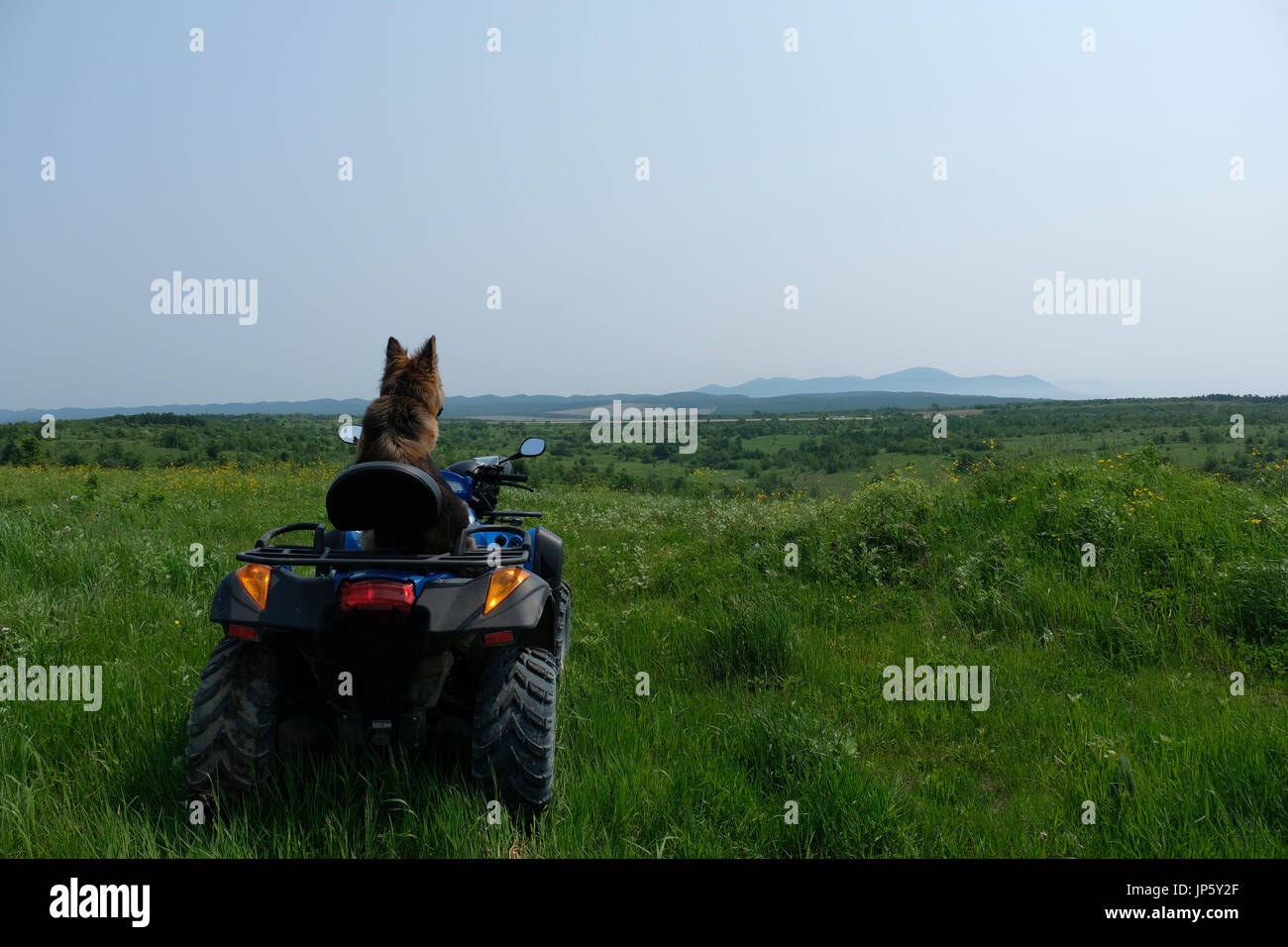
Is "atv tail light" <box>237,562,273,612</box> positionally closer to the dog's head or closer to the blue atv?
the blue atv

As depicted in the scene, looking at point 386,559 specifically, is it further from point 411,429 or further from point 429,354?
point 429,354

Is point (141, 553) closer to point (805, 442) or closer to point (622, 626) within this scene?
point (622, 626)

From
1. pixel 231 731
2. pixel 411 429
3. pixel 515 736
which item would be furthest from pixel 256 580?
pixel 515 736

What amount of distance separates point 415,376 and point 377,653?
4.92ft

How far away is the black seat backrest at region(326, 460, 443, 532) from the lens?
249 centimetres

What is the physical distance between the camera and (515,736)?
2.71 m

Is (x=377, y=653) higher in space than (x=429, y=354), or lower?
lower

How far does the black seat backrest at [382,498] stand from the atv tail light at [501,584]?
1.11 ft

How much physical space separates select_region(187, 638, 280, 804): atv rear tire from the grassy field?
6.1 inches

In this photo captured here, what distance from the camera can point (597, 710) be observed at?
3824mm

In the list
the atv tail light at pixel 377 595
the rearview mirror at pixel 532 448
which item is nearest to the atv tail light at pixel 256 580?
the atv tail light at pixel 377 595

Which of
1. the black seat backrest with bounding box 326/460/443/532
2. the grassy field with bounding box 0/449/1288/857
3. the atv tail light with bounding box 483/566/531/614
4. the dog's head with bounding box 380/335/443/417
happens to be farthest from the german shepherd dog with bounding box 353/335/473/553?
the grassy field with bounding box 0/449/1288/857
